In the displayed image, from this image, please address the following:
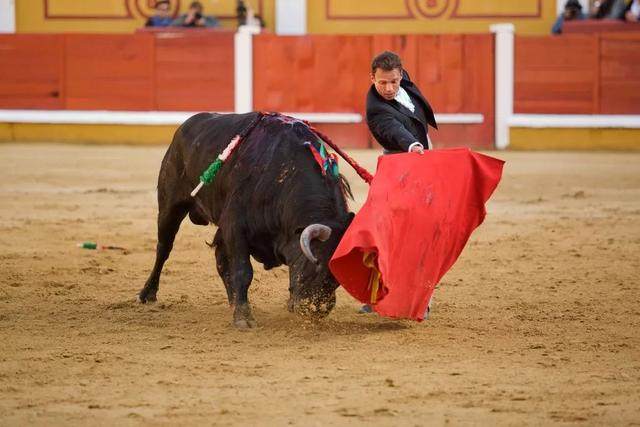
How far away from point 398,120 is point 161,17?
8733 mm

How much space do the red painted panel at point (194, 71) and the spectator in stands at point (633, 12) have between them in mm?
3885

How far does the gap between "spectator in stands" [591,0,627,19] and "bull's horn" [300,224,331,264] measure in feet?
29.4

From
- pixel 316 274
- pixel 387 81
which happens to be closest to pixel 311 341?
pixel 316 274

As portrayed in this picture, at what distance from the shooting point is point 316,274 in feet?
13.6

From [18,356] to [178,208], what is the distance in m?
1.17

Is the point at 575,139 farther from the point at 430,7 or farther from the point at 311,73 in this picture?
the point at 311,73

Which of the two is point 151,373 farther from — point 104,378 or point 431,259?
point 431,259

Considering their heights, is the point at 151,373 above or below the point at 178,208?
below

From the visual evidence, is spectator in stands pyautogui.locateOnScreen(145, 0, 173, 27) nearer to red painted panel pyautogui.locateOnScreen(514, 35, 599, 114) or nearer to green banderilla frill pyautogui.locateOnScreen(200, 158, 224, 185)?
red painted panel pyautogui.locateOnScreen(514, 35, 599, 114)

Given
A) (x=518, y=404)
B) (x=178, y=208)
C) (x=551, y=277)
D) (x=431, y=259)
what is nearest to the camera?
(x=518, y=404)

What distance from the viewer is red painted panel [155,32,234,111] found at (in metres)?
12.2

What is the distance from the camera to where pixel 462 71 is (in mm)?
12141

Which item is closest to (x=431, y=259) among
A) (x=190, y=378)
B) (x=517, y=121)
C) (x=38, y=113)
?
(x=190, y=378)

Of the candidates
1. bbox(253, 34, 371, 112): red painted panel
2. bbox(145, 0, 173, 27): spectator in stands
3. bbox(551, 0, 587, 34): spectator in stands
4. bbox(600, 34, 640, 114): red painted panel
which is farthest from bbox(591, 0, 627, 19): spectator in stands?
bbox(145, 0, 173, 27): spectator in stands
